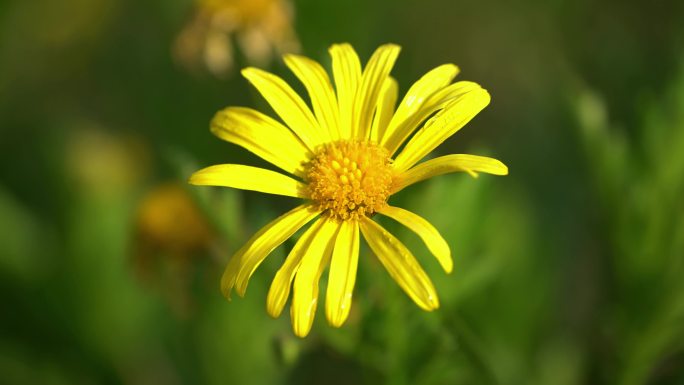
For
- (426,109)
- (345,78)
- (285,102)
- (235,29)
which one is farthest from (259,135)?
(235,29)

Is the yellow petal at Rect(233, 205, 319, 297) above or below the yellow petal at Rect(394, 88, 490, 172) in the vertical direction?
below

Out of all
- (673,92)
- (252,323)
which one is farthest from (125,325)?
(673,92)

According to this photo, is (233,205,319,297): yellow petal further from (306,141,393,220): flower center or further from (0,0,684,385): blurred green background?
(0,0,684,385): blurred green background

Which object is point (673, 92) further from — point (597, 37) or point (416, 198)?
point (597, 37)

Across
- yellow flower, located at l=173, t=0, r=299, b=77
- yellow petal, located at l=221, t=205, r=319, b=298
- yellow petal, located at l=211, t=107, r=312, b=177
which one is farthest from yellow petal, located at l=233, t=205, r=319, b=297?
yellow flower, located at l=173, t=0, r=299, b=77

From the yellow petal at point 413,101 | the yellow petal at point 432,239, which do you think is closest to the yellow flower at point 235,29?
the yellow petal at point 413,101

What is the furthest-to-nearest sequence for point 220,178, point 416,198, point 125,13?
point 125,13
point 416,198
point 220,178

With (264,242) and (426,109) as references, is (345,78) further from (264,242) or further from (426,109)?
(264,242)
